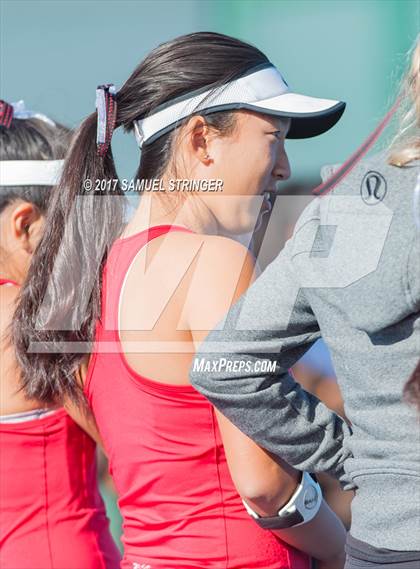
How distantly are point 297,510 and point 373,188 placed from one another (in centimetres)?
60

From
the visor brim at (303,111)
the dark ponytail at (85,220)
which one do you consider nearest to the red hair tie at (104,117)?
the dark ponytail at (85,220)

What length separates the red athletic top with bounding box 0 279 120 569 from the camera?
6.16 feet

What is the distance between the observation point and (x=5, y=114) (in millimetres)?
2182

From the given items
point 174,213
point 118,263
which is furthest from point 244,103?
point 118,263

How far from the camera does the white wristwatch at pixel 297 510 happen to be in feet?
4.88

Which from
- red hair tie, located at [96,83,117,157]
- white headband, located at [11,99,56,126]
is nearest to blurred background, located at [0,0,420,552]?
white headband, located at [11,99,56,126]

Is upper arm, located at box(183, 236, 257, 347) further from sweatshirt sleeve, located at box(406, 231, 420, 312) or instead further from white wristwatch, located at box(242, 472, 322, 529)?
sweatshirt sleeve, located at box(406, 231, 420, 312)

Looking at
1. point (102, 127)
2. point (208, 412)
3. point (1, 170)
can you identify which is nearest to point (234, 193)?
point (102, 127)

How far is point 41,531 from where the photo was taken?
1.89 meters

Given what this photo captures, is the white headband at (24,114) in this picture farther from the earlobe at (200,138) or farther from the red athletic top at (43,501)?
the red athletic top at (43,501)

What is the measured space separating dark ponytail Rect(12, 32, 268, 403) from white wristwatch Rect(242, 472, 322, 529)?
46 cm

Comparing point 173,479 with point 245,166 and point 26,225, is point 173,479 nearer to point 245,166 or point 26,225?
point 245,166

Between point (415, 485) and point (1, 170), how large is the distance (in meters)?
1.33

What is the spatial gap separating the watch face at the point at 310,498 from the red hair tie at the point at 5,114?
1.15m
